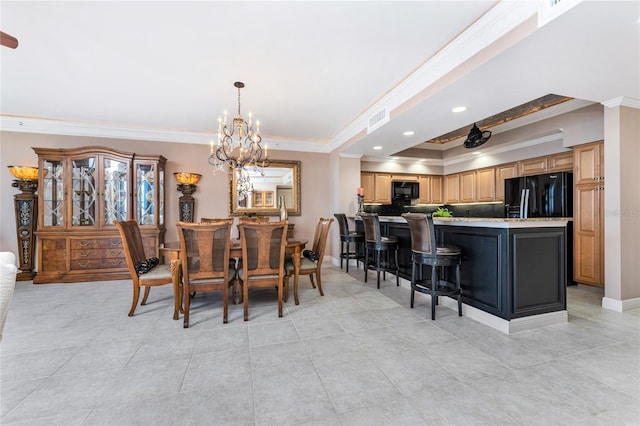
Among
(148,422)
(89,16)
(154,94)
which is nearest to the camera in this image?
(148,422)

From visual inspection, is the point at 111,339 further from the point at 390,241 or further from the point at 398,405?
the point at 390,241

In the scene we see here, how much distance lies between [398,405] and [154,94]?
421 cm

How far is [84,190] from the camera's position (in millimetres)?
4410

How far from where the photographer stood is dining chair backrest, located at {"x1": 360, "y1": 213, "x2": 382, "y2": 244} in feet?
12.4

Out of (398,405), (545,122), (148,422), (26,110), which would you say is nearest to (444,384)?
(398,405)

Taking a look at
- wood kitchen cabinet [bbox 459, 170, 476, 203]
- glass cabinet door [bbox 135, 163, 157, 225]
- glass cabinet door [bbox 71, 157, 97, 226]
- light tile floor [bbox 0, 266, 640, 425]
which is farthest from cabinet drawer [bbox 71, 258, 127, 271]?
wood kitchen cabinet [bbox 459, 170, 476, 203]

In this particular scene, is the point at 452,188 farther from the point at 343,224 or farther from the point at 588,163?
the point at 343,224

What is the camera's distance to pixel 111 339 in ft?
7.50

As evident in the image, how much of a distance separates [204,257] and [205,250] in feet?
0.24

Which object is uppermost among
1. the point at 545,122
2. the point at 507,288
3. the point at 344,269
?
the point at 545,122

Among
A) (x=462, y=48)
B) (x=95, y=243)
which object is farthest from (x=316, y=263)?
(x=95, y=243)

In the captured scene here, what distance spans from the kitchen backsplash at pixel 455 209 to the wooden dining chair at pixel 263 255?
3844 millimetres

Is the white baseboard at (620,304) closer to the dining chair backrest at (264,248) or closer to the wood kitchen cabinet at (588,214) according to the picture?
the wood kitchen cabinet at (588,214)

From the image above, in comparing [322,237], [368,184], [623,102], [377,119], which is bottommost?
[322,237]
